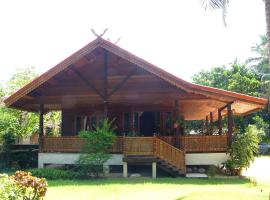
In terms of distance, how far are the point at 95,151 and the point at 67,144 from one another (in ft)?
8.90

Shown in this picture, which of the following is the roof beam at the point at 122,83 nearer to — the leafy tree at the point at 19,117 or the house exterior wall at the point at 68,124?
the house exterior wall at the point at 68,124

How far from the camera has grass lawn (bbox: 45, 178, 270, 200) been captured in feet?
38.5

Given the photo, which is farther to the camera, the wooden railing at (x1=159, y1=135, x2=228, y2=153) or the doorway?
the doorway

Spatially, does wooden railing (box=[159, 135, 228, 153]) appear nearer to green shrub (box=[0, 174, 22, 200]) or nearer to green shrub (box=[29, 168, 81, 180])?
green shrub (box=[29, 168, 81, 180])

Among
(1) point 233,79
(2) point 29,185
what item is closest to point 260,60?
(1) point 233,79

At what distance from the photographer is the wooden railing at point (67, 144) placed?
732 inches

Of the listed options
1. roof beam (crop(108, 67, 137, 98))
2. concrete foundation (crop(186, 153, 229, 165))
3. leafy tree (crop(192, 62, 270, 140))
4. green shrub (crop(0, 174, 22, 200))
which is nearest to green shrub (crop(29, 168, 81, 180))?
roof beam (crop(108, 67, 137, 98))

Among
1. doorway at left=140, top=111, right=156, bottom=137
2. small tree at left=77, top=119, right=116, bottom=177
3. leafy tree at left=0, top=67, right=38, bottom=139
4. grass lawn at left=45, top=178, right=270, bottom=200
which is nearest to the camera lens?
grass lawn at left=45, top=178, right=270, bottom=200

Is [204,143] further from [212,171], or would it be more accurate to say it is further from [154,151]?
[154,151]

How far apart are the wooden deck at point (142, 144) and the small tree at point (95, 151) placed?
868mm

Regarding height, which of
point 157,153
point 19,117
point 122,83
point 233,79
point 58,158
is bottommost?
point 58,158

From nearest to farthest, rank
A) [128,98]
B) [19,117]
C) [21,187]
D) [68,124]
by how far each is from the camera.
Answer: [21,187], [128,98], [68,124], [19,117]

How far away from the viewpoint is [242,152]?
17672 millimetres

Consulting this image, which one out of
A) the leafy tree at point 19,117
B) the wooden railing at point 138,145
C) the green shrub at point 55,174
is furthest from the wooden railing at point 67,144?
the leafy tree at point 19,117
